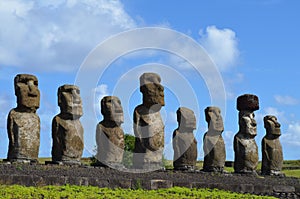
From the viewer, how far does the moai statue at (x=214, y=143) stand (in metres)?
22.2

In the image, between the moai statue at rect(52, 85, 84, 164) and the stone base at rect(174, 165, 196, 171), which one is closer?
the moai statue at rect(52, 85, 84, 164)

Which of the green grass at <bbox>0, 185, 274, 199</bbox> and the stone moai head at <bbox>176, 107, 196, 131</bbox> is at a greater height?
the stone moai head at <bbox>176, 107, 196, 131</bbox>

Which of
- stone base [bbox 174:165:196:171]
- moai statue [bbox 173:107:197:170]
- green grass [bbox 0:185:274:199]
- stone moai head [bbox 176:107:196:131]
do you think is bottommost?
green grass [bbox 0:185:274:199]

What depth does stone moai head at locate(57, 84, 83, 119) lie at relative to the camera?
1914cm

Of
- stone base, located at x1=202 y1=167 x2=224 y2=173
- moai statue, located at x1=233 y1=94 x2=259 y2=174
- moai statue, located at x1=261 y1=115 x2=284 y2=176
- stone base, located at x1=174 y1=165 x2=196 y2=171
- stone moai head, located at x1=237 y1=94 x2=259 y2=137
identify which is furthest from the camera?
moai statue, located at x1=261 y1=115 x2=284 y2=176

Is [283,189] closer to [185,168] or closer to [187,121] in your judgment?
[185,168]

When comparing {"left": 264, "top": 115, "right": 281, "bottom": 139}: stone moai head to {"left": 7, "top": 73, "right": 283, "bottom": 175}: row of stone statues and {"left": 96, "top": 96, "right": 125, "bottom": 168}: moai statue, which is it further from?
{"left": 96, "top": 96, "right": 125, "bottom": 168}: moai statue

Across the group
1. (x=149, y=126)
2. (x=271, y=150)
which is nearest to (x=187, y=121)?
(x=149, y=126)

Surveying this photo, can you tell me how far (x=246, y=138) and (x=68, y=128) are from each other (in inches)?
297

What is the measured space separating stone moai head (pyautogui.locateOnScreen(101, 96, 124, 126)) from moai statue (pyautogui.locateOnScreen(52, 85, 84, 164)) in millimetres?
995

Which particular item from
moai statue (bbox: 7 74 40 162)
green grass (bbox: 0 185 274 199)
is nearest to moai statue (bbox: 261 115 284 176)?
green grass (bbox: 0 185 274 199)

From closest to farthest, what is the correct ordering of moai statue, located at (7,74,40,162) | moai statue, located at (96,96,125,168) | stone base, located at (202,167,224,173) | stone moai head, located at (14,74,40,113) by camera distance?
moai statue, located at (7,74,40,162) < stone moai head, located at (14,74,40,113) < moai statue, located at (96,96,125,168) < stone base, located at (202,167,224,173)

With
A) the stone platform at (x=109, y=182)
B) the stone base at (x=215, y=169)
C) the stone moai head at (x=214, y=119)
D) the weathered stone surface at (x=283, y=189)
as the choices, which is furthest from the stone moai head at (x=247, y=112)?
the weathered stone surface at (x=283, y=189)

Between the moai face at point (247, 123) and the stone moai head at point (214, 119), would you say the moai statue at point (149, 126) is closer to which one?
the stone moai head at point (214, 119)
